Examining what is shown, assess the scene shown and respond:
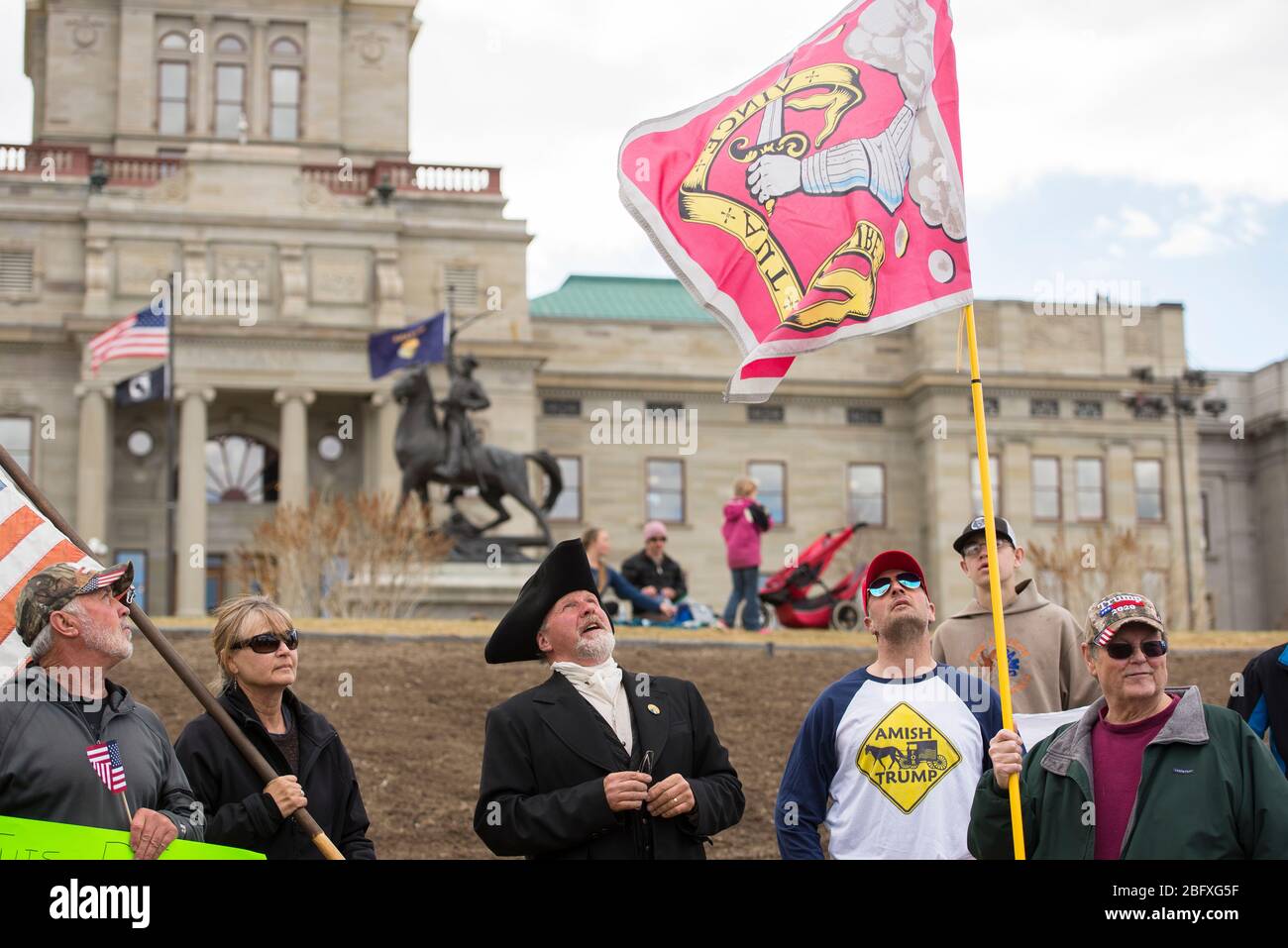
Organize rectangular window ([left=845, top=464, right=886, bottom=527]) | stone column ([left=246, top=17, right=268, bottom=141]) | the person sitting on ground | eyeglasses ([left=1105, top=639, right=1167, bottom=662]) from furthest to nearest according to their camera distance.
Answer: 1. stone column ([left=246, top=17, right=268, bottom=141])
2. rectangular window ([left=845, top=464, right=886, bottom=527])
3. the person sitting on ground
4. eyeglasses ([left=1105, top=639, right=1167, bottom=662])

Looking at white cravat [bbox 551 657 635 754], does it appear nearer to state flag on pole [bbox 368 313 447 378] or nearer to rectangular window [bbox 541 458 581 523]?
state flag on pole [bbox 368 313 447 378]

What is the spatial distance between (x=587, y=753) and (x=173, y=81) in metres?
56.3

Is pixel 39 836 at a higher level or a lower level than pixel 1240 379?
lower

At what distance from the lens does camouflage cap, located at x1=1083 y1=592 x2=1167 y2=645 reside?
5.25 meters

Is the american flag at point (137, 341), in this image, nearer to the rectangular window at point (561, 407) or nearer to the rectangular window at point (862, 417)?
the rectangular window at point (561, 407)

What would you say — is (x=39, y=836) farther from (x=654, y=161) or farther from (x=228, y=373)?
(x=228, y=373)

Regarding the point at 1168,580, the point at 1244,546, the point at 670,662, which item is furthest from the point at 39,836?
the point at 1244,546

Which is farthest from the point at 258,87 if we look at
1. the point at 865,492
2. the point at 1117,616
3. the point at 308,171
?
the point at 1117,616

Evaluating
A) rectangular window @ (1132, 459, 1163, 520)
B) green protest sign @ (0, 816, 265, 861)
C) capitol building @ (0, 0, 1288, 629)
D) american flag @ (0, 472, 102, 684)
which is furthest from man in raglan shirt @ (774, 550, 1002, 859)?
rectangular window @ (1132, 459, 1163, 520)

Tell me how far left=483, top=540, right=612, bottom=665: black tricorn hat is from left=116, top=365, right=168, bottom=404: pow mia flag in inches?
1250

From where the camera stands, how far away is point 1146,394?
178ft

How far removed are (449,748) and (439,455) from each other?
10408mm

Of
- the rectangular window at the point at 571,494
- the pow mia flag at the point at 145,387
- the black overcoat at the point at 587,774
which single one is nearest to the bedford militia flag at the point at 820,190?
the black overcoat at the point at 587,774

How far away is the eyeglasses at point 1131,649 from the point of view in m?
5.22
